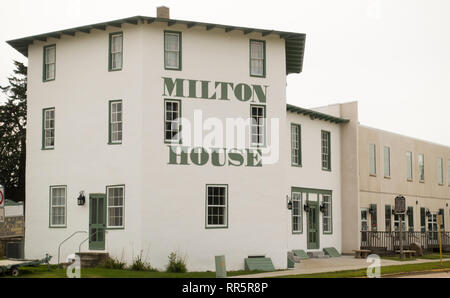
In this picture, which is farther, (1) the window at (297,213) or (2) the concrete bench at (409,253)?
(2) the concrete bench at (409,253)

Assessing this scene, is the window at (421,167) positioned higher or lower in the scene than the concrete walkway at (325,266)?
higher

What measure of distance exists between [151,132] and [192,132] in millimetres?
1763

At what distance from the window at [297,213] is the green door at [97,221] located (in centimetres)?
1056

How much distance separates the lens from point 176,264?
2664 centimetres

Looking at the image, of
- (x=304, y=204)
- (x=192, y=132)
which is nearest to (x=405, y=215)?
(x=304, y=204)

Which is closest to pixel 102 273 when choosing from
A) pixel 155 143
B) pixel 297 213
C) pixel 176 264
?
pixel 176 264

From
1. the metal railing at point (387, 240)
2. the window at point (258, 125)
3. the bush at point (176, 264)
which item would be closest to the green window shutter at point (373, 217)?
the metal railing at point (387, 240)

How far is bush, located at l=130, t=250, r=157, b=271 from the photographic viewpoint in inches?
1033

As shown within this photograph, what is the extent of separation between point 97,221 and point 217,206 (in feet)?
16.5

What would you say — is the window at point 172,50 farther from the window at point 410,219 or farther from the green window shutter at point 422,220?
the green window shutter at point 422,220

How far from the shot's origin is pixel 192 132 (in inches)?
1101

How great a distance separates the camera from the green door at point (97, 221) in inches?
1093

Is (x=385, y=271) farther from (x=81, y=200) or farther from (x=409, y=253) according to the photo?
(x=81, y=200)
